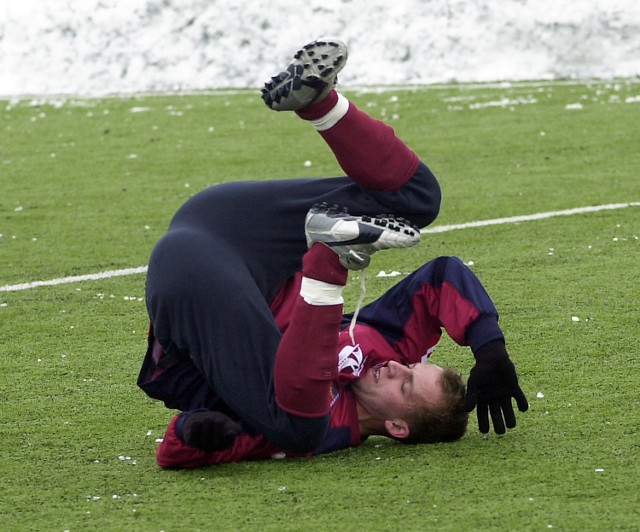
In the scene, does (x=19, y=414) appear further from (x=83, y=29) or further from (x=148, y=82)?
(x=83, y=29)

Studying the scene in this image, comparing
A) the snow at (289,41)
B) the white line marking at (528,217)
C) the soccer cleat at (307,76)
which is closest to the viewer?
the soccer cleat at (307,76)

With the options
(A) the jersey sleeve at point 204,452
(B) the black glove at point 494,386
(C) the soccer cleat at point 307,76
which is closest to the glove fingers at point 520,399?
(B) the black glove at point 494,386

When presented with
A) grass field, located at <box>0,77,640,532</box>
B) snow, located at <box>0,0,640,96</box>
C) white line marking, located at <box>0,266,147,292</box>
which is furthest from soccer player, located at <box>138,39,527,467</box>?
snow, located at <box>0,0,640,96</box>

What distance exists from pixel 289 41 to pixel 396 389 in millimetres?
12394

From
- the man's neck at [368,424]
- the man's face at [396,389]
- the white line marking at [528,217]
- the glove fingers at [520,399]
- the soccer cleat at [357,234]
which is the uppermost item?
the soccer cleat at [357,234]

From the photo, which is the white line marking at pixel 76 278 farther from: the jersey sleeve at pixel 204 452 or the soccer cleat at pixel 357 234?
the soccer cleat at pixel 357 234

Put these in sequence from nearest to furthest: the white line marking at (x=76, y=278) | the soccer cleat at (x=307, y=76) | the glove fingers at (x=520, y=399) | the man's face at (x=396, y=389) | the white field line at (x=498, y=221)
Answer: the soccer cleat at (x=307, y=76), the glove fingers at (x=520, y=399), the man's face at (x=396, y=389), the white line marking at (x=76, y=278), the white field line at (x=498, y=221)

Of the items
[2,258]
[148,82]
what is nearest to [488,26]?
[148,82]

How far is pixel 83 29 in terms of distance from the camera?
1652 centimetres

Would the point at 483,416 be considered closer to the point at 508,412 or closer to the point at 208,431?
the point at 508,412

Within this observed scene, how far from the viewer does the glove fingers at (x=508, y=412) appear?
3.59 m

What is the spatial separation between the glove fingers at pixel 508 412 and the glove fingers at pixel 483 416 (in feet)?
0.16

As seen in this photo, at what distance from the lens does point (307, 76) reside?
3.37 m

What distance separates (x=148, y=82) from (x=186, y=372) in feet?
39.3
